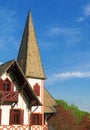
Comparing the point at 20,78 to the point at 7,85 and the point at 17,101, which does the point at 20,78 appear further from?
the point at 17,101

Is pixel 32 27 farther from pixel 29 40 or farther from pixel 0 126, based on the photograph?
pixel 0 126

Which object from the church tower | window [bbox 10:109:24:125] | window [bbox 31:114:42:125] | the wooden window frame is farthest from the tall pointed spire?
window [bbox 10:109:24:125]

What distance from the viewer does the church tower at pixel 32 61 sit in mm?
39812

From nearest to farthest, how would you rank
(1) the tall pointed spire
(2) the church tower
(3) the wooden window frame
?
(3) the wooden window frame, (2) the church tower, (1) the tall pointed spire

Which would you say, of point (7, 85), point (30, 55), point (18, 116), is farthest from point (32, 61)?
point (18, 116)

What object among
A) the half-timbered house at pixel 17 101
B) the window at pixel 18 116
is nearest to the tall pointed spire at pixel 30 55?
the half-timbered house at pixel 17 101

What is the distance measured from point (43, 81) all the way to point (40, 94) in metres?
1.92

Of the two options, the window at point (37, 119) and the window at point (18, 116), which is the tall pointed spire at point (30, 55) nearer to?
the window at point (37, 119)

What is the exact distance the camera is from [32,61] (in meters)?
41.4

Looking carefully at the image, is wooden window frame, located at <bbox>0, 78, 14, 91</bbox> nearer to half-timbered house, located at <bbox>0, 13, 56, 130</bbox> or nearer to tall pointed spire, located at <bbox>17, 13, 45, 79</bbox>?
half-timbered house, located at <bbox>0, 13, 56, 130</bbox>

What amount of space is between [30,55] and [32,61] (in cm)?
99

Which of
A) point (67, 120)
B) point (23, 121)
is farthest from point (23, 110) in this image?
point (67, 120)

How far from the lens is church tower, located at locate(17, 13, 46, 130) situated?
3981cm

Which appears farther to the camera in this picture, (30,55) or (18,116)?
(30,55)
